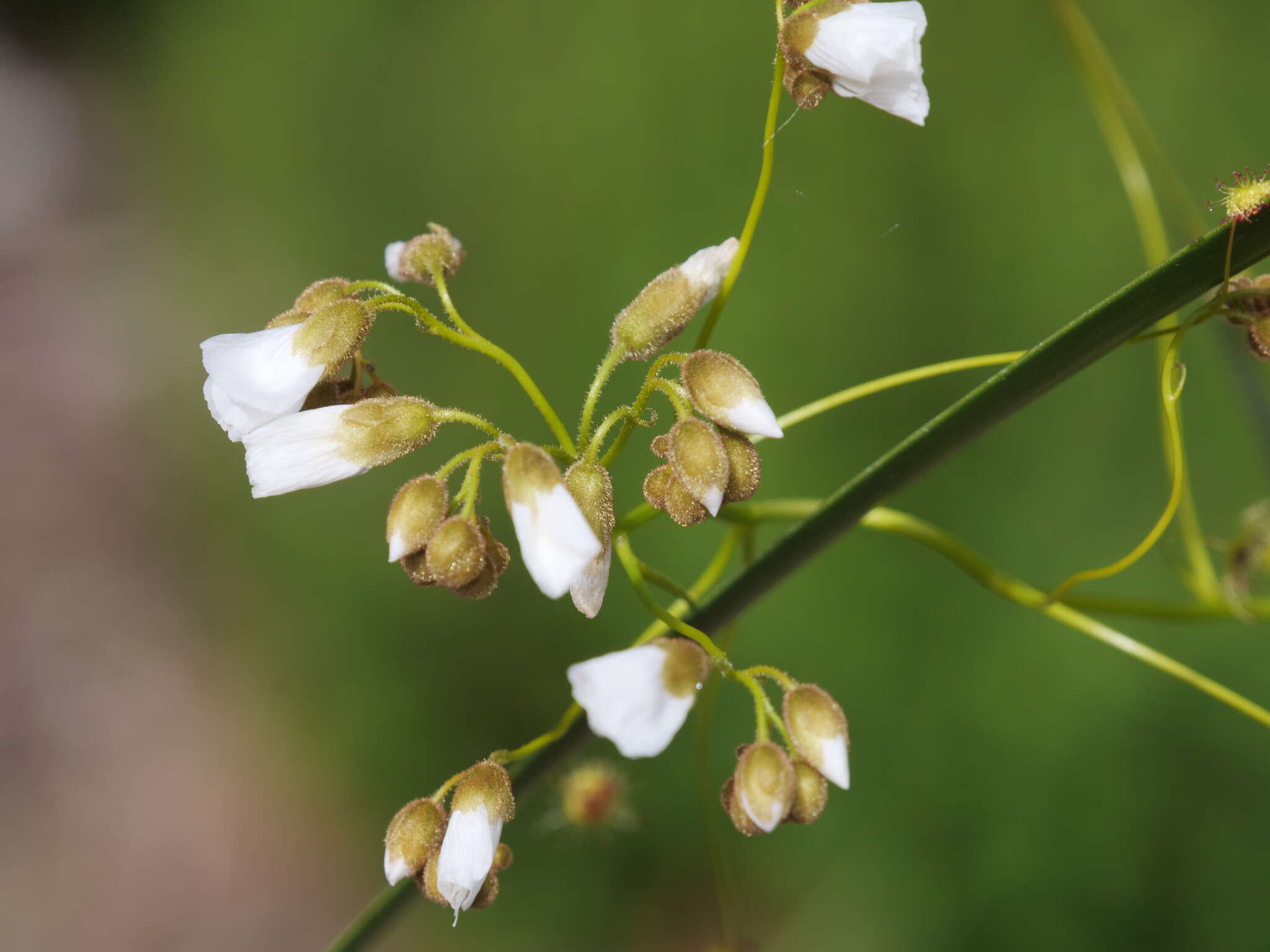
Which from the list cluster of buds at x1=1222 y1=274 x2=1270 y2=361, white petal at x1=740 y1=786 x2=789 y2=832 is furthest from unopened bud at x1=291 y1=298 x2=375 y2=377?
cluster of buds at x1=1222 y1=274 x2=1270 y2=361

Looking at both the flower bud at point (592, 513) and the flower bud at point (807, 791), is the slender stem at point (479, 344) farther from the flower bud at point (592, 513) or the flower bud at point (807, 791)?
the flower bud at point (807, 791)

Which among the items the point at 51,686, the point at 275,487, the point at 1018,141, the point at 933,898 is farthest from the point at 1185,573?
the point at 51,686

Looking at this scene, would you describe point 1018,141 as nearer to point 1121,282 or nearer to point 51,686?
point 1121,282

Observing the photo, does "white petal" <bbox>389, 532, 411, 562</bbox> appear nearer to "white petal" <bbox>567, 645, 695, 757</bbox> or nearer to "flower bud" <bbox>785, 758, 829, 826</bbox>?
"white petal" <bbox>567, 645, 695, 757</bbox>

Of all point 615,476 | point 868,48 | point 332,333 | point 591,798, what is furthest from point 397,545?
point 615,476

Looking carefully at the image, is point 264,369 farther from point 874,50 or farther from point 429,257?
point 874,50

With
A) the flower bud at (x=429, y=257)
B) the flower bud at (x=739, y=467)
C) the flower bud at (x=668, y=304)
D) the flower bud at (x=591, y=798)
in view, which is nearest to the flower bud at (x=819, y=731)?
the flower bud at (x=739, y=467)
